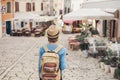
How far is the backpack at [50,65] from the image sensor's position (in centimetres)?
620

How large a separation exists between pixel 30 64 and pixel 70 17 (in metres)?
4.92

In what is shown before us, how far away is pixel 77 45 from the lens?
871 inches

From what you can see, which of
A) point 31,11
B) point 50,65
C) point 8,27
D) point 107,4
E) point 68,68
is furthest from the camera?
point 31,11

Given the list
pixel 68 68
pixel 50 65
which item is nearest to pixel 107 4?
pixel 68 68

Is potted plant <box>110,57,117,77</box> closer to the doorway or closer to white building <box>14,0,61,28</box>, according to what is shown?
white building <box>14,0,61,28</box>

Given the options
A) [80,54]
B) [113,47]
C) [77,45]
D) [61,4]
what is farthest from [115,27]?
[61,4]

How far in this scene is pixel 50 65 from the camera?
245 inches

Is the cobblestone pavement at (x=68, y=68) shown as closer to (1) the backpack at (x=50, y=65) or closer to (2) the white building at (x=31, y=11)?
(1) the backpack at (x=50, y=65)

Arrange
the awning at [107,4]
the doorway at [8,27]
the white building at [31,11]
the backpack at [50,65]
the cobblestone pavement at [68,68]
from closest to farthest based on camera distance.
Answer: the backpack at [50,65], the awning at [107,4], the cobblestone pavement at [68,68], the white building at [31,11], the doorway at [8,27]

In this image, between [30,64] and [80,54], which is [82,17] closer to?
[80,54]

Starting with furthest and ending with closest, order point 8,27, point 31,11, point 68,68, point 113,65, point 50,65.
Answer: point 31,11 → point 8,27 → point 68,68 → point 113,65 → point 50,65

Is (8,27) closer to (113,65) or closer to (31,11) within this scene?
(31,11)

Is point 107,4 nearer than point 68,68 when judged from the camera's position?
Yes

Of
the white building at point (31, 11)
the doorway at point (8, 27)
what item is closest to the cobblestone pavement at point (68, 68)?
the white building at point (31, 11)
